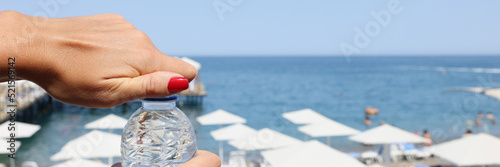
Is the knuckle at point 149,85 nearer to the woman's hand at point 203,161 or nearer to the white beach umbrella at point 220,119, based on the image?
the woman's hand at point 203,161

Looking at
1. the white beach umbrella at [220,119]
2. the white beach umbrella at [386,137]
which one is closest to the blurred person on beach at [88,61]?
the white beach umbrella at [386,137]

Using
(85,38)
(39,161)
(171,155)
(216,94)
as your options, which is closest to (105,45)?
(85,38)

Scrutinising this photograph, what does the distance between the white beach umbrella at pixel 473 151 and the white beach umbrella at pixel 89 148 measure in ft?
33.1

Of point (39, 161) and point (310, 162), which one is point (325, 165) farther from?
point (39, 161)

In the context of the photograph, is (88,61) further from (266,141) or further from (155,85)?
(266,141)

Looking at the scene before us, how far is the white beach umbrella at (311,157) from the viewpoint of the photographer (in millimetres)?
10711

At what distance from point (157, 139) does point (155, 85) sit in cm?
62

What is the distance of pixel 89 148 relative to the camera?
13500 mm

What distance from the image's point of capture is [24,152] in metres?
27.4

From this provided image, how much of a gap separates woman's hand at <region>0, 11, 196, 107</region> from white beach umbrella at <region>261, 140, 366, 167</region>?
31.4ft

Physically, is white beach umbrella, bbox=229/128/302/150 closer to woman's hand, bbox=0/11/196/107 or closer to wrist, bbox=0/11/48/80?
woman's hand, bbox=0/11/196/107

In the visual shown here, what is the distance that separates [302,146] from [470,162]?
16.0ft

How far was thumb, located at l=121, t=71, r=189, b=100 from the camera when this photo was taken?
124 cm

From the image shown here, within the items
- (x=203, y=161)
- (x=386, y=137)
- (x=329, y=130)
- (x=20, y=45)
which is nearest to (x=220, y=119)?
(x=329, y=130)
